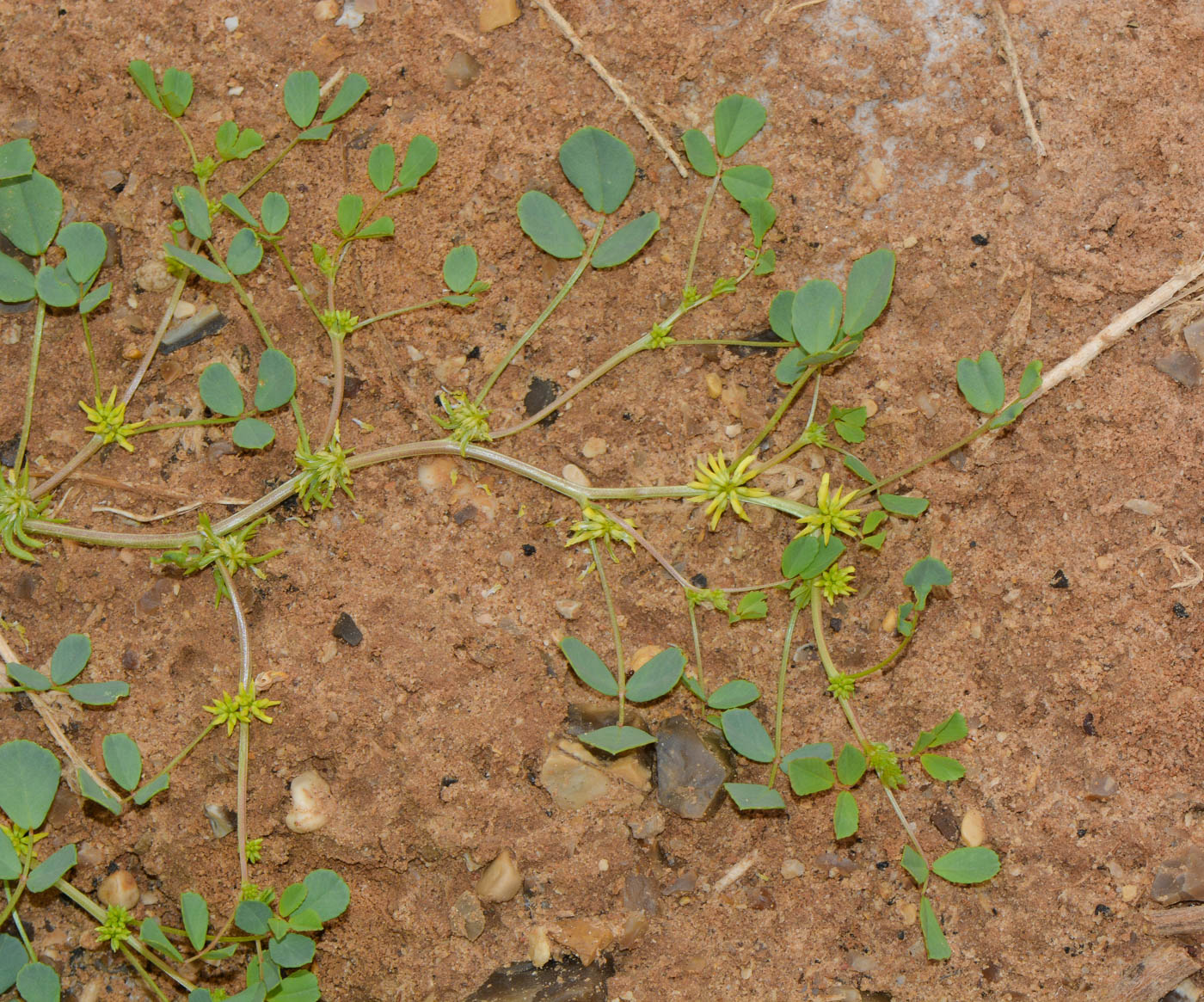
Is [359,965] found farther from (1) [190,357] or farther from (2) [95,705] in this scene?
(1) [190,357]

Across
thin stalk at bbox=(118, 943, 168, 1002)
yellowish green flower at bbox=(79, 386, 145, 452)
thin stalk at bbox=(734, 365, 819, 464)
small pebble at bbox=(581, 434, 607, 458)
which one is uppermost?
yellowish green flower at bbox=(79, 386, 145, 452)

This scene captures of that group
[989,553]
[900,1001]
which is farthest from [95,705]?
[989,553]

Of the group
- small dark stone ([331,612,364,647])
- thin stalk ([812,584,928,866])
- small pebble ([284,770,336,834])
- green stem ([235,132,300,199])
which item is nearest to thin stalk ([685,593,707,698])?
thin stalk ([812,584,928,866])

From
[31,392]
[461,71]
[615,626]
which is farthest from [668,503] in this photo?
[31,392]

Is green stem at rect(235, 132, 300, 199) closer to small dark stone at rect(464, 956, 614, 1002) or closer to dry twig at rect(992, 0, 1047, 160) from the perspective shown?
dry twig at rect(992, 0, 1047, 160)

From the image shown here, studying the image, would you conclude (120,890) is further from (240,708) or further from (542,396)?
(542,396)
